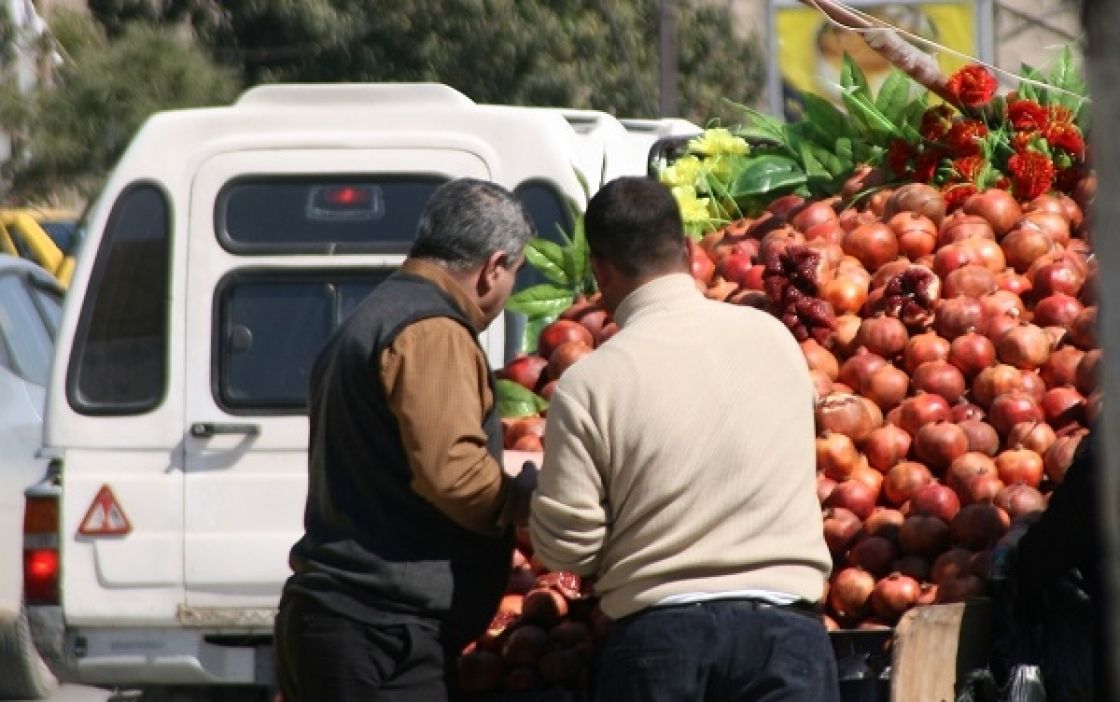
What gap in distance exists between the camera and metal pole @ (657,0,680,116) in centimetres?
1675

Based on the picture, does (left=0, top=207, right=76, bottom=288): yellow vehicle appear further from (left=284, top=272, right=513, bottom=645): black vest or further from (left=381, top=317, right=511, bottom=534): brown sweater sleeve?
(left=381, top=317, right=511, bottom=534): brown sweater sleeve

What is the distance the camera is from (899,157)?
17.7ft

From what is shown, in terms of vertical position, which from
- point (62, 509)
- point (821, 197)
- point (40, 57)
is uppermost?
point (821, 197)

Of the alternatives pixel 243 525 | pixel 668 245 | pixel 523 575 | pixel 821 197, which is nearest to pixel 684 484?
pixel 668 245

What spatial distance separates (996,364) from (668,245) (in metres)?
1.27

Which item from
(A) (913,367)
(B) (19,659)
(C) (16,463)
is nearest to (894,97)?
(A) (913,367)

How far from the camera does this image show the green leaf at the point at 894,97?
5539 millimetres

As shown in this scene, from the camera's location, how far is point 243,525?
641cm

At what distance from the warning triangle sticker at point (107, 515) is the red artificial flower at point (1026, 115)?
2.90 m

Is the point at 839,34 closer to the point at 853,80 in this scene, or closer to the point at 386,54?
the point at 386,54

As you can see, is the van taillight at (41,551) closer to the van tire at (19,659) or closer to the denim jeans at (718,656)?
the van tire at (19,659)

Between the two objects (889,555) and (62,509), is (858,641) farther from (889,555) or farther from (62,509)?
(62,509)

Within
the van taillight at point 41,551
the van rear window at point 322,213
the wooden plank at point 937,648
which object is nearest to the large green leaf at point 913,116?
the van rear window at point 322,213

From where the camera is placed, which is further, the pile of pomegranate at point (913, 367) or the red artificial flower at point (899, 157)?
the red artificial flower at point (899, 157)
